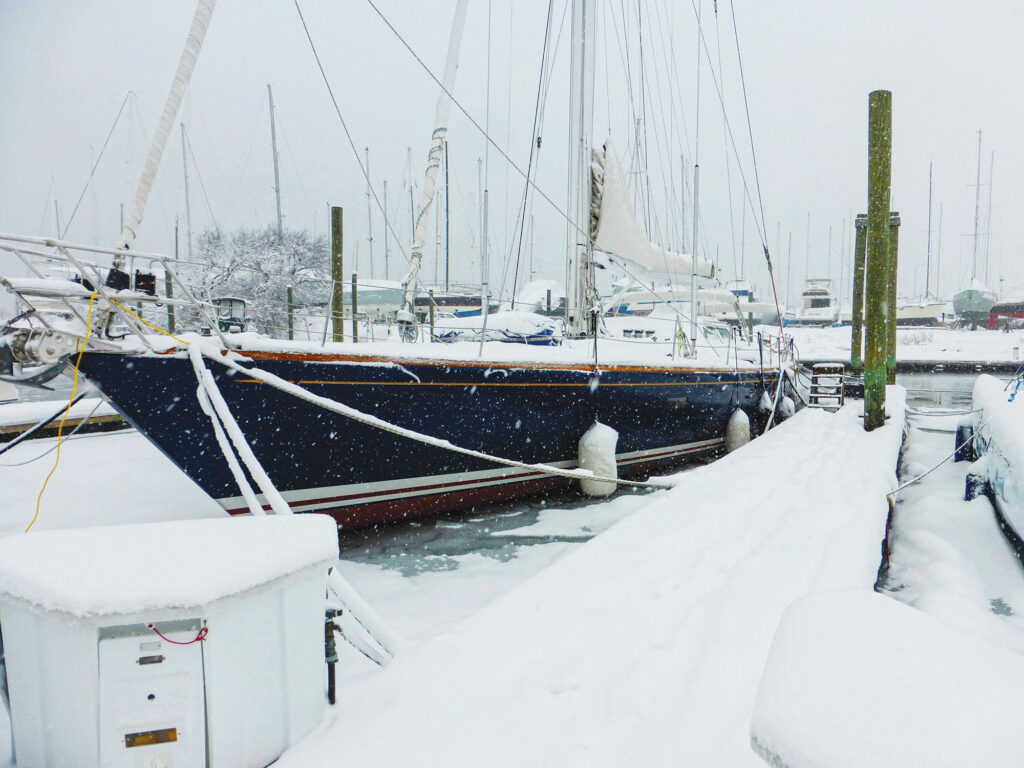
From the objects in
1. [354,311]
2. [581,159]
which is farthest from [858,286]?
[354,311]

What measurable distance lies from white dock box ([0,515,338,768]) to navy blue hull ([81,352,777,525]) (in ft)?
7.90

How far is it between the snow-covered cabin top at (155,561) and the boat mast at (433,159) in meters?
4.06

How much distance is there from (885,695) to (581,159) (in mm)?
6825

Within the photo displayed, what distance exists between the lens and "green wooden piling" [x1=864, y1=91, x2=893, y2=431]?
6.77 metres

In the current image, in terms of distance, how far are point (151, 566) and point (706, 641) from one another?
1.78m

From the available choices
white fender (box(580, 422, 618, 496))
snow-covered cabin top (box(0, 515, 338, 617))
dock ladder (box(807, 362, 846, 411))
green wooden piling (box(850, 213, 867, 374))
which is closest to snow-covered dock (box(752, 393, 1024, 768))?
→ snow-covered cabin top (box(0, 515, 338, 617))

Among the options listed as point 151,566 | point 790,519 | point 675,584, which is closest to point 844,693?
point 151,566

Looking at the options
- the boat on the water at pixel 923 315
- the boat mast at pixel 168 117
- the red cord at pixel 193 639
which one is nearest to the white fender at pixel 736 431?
the boat mast at pixel 168 117

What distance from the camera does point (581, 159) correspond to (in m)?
7.17

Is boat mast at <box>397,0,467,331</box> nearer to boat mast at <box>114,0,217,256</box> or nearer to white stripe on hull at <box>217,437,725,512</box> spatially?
white stripe on hull at <box>217,437,725,512</box>

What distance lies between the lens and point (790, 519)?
144 inches

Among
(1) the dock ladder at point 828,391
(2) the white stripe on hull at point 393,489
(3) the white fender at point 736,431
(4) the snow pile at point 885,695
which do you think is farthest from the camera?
(1) the dock ladder at point 828,391

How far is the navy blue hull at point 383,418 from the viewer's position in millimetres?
3910

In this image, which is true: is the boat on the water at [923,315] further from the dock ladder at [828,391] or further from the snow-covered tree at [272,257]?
Result: the dock ladder at [828,391]
